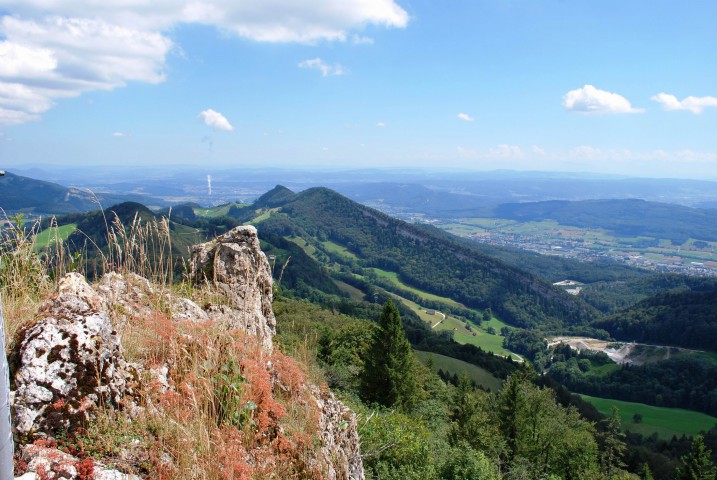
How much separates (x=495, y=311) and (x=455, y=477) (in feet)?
598

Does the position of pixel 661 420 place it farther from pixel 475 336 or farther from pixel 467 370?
pixel 475 336

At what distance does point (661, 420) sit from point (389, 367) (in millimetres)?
90069

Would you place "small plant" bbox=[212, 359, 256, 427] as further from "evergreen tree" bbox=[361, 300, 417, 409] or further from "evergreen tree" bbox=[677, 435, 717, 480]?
"evergreen tree" bbox=[677, 435, 717, 480]

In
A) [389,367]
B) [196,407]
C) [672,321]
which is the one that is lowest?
[672,321]

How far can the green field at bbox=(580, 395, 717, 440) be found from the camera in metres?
84.2

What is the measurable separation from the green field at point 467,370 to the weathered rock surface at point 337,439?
74.9m

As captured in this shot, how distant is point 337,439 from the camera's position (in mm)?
6090

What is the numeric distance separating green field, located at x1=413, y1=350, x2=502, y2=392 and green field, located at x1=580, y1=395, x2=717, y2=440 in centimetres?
2523

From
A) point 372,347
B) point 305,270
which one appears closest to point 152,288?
point 372,347

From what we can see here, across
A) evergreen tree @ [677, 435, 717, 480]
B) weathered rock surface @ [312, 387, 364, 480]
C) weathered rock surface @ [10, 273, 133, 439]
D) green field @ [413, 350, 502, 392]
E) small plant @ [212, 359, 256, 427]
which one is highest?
weathered rock surface @ [10, 273, 133, 439]

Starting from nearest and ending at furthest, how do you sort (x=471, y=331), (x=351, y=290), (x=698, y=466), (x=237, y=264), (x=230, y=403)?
(x=230, y=403)
(x=237, y=264)
(x=698, y=466)
(x=471, y=331)
(x=351, y=290)

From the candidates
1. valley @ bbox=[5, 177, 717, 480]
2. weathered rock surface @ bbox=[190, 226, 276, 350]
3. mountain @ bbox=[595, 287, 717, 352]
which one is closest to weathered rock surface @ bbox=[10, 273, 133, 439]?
weathered rock surface @ bbox=[190, 226, 276, 350]

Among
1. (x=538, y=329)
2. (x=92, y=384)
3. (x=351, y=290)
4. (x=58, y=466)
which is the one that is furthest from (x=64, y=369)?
(x=538, y=329)

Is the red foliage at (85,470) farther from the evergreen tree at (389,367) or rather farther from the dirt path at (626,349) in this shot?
the dirt path at (626,349)
